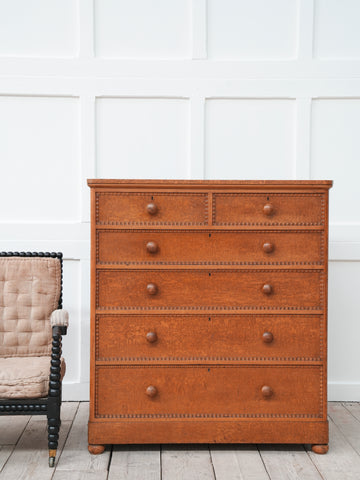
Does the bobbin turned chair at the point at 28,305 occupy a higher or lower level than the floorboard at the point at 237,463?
higher

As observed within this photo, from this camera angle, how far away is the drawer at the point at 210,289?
265cm

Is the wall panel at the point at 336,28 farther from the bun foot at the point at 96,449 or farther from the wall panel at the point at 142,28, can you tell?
the bun foot at the point at 96,449

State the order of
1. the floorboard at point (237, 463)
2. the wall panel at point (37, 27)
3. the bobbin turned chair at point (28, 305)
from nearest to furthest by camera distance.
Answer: the floorboard at point (237, 463) → the bobbin turned chair at point (28, 305) → the wall panel at point (37, 27)

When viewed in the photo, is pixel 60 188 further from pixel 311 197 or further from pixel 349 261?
pixel 349 261

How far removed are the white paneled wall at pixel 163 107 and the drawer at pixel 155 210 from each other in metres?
0.86

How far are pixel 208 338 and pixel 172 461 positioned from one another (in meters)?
0.64

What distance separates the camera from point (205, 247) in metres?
2.66

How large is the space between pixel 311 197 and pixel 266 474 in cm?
138

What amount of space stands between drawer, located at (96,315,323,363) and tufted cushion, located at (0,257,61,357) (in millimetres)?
430

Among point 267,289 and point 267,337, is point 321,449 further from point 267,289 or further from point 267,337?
point 267,289

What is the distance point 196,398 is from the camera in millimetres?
2664

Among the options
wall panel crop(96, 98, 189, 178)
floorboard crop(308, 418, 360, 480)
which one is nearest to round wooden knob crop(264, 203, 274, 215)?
wall panel crop(96, 98, 189, 178)

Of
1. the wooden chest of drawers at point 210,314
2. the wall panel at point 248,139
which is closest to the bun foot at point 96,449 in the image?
the wooden chest of drawers at point 210,314

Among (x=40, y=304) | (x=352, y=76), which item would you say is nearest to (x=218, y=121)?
(x=352, y=76)
